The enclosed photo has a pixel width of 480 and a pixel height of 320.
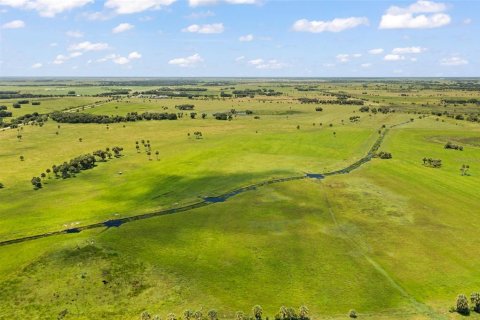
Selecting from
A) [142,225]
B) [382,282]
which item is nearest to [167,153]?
[142,225]

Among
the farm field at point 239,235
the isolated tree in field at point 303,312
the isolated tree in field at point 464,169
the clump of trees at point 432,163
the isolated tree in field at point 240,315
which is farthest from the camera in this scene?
the clump of trees at point 432,163

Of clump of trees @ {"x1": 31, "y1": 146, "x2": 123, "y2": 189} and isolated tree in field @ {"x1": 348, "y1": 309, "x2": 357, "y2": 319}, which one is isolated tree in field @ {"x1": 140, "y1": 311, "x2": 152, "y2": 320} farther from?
clump of trees @ {"x1": 31, "y1": 146, "x2": 123, "y2": 189}

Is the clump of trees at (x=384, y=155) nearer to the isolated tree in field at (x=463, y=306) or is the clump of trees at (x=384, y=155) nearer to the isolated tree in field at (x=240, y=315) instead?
the isolated tree in field at (x=463, y=306)

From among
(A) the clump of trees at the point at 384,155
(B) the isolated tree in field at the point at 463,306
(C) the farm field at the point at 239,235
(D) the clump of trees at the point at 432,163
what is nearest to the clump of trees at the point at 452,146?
(C) the farm field at the point at 239,235

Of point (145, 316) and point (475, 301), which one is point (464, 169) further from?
point (145, 316)

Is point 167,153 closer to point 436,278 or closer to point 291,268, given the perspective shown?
point 291,268

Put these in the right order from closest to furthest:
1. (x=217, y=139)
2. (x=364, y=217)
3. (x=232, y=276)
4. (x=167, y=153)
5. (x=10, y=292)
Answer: (x=10, y=292) < (x=232, y=276) < (x=364, y=217) < (x=167, y=153) < (x=217, y=139)

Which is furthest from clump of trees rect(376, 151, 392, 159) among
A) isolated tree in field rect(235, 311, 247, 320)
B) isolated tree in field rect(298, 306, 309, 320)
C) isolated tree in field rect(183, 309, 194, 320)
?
isolated tree in field rect(183, 309, 194, 320)

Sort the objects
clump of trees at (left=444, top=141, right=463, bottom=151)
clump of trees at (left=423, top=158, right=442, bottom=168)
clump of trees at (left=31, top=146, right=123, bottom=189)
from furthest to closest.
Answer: clump of trees at (left=444, top=141, right=463, bottom=151) → clump of trees at (left=423, top=158, right=442, bottom=168) → clump of trees at (left=31, top=146, right=123, bottom=189)
